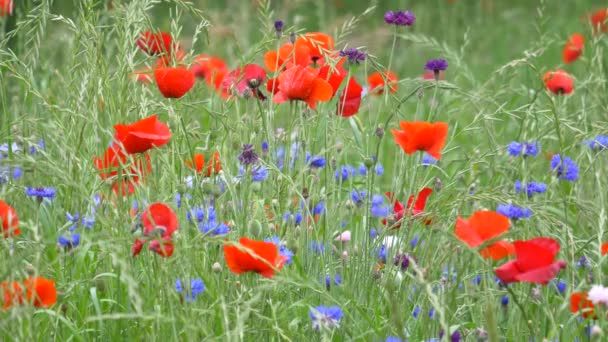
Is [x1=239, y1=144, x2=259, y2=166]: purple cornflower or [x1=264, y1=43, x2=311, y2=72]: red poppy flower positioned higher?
[x1=264, y1=43, x2=311, y2=72]: red poppy flower

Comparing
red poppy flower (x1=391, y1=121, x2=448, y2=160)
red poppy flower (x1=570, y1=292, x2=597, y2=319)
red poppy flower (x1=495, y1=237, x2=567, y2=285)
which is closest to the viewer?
red poppy flower (x1=495, y1=237, x2=567, y2=285)

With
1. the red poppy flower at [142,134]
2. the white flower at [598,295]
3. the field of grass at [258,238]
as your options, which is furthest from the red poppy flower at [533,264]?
the red poppy flower at [142,134]

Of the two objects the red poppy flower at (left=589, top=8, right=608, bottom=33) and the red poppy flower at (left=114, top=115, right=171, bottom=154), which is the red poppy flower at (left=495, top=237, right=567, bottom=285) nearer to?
the red poppy flower at (left=114, top=115, right=171, bottom=154)

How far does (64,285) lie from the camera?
1.74 m

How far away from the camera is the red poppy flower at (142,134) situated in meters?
1.62

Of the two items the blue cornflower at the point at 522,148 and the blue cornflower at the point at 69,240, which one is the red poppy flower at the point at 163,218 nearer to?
the blue cornflower at the point at 69,240

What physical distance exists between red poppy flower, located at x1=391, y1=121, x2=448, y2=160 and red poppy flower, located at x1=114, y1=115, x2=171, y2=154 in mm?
410

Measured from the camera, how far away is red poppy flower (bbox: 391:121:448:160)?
171 cm

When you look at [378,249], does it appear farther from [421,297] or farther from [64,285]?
[64,285]

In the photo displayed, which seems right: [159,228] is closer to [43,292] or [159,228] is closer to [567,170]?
[43,292]

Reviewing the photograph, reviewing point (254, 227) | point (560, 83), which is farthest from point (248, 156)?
point (560, 83)

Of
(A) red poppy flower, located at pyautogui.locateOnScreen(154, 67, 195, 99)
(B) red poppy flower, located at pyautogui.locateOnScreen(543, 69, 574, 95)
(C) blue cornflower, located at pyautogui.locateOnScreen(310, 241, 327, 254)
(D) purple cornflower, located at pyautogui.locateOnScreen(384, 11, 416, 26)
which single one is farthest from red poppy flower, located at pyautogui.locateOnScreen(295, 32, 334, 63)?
(B) red poppy flower, located at pyautogui.locateOnScreen(543, 69, 574, 95)

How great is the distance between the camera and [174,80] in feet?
6.15

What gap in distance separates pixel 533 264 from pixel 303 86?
0.63 m
